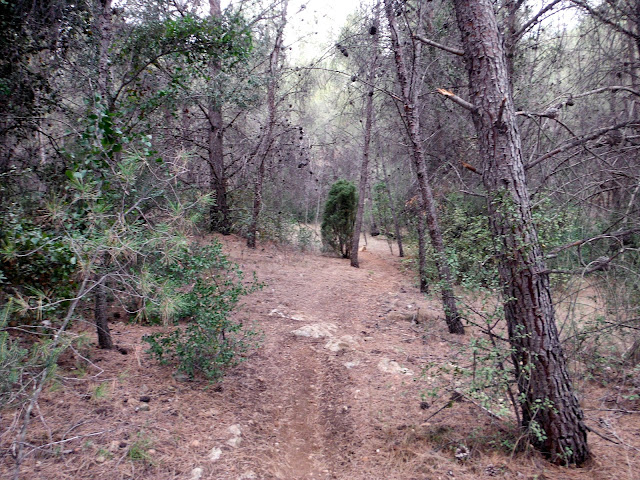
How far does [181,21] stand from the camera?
5.55 metres

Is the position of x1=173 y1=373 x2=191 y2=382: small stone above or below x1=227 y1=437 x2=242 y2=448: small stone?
above

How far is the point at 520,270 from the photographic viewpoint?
3.43 metres

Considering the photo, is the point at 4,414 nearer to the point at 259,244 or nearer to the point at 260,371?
the point at 260,371

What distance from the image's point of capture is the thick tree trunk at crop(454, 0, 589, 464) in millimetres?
3359

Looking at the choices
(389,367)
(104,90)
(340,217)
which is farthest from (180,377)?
(340,217)

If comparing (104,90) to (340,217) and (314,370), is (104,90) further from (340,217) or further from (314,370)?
(340,217)

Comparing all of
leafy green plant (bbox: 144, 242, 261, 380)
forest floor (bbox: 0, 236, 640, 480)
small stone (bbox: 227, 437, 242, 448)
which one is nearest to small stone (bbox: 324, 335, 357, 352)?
forest floor (bbox: 0, 236, 640, 480)

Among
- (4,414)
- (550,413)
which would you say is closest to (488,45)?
(550,413)

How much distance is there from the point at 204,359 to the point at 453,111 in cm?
823

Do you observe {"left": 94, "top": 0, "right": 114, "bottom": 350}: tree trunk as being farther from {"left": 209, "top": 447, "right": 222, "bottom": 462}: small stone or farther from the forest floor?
{"left": 209, "top": 447, "right": 222, "bottom": 462}: small stone

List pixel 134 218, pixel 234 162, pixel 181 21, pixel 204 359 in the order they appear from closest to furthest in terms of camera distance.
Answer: pixel 134 218, pixel 204 359, pixel 181 21, pixel 234 162

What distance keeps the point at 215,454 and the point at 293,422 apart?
0.97 m

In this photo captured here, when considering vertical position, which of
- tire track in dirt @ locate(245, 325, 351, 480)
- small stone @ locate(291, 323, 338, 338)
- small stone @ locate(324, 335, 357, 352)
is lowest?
tire track in dirt @ locate(245, 325, 351, 480)

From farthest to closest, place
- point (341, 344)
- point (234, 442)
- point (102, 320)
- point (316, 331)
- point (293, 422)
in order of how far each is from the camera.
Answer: point (316, 331) → point (341, 344) → point (102, 320) → point (293, 422) → point (234, 442)
